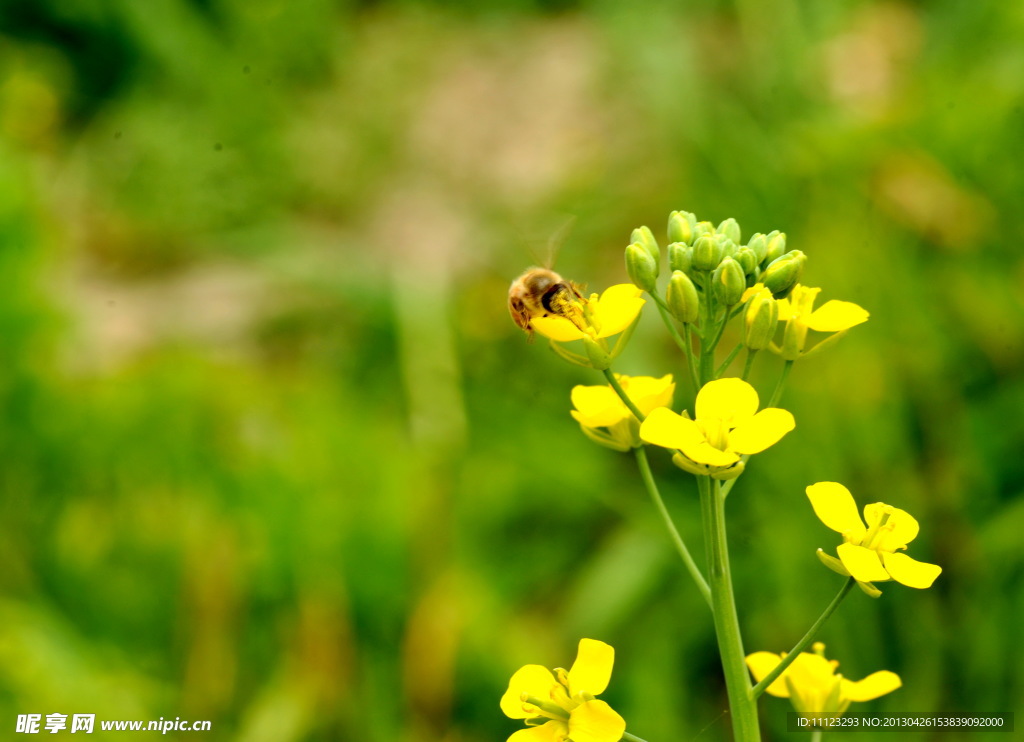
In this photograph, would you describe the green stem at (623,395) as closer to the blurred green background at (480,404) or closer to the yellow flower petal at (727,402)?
the yellow flower petal at (727,402)

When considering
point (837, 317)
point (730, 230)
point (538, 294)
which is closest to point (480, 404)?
point (538, 294)

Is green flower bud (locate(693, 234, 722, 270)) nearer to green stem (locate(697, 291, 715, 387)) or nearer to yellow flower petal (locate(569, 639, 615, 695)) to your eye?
green stem (locate(697, 291, 715, 387))

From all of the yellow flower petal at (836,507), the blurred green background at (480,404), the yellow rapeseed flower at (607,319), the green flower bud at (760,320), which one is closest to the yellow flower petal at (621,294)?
the yellow rapeseed flower at (607,319)

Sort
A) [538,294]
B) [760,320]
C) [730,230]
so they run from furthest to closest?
[538,294]
[730,230]
[760,320]

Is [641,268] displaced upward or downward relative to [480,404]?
downward

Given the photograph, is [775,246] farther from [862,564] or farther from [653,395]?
[862,564]

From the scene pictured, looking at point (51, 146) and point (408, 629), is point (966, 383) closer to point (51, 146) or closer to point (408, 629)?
point (408, 629)
